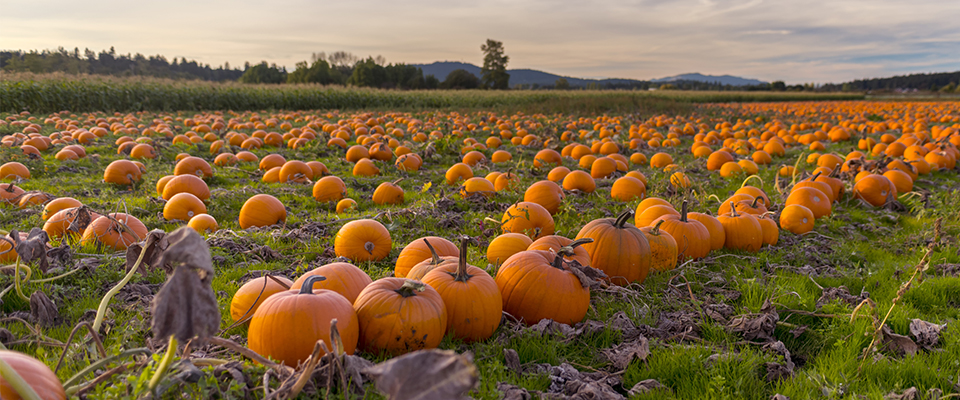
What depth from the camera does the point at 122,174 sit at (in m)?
7.09

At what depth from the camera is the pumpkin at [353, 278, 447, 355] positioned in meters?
2.49

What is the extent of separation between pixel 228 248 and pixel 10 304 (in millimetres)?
1516

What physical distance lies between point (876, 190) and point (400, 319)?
7.51m

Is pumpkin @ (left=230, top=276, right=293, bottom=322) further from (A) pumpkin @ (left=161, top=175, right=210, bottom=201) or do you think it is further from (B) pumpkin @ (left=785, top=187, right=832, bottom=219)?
(B) pumpkin @ (left=785, top=187, right=832, bottom=219)

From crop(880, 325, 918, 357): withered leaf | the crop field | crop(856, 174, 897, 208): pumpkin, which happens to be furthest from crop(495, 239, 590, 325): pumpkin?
crop(856, 174, 897, 208): pumpkin

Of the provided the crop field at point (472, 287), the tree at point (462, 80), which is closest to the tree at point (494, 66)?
the tree at point (462, 80)

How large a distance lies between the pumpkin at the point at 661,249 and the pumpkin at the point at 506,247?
1.07 meters

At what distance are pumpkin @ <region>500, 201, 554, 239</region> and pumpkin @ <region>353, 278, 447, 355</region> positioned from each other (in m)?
2.41

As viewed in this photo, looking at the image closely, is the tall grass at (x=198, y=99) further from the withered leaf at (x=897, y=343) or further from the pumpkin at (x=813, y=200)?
the withered leaf at (x=897, y=343)

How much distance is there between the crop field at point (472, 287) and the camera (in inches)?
78.6

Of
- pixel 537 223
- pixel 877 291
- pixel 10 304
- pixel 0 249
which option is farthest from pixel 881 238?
pixel 0 249

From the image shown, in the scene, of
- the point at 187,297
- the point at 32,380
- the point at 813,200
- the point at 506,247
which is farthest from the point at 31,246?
the point at 813,200

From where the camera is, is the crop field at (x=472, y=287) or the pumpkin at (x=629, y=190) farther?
the pumpkin at (x=629, y=190)

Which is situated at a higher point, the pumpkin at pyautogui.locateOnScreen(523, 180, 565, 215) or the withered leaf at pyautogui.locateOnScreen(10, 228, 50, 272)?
the withered leaf at pyautogui.locateOnScreen(10, 228, 50, 272)
